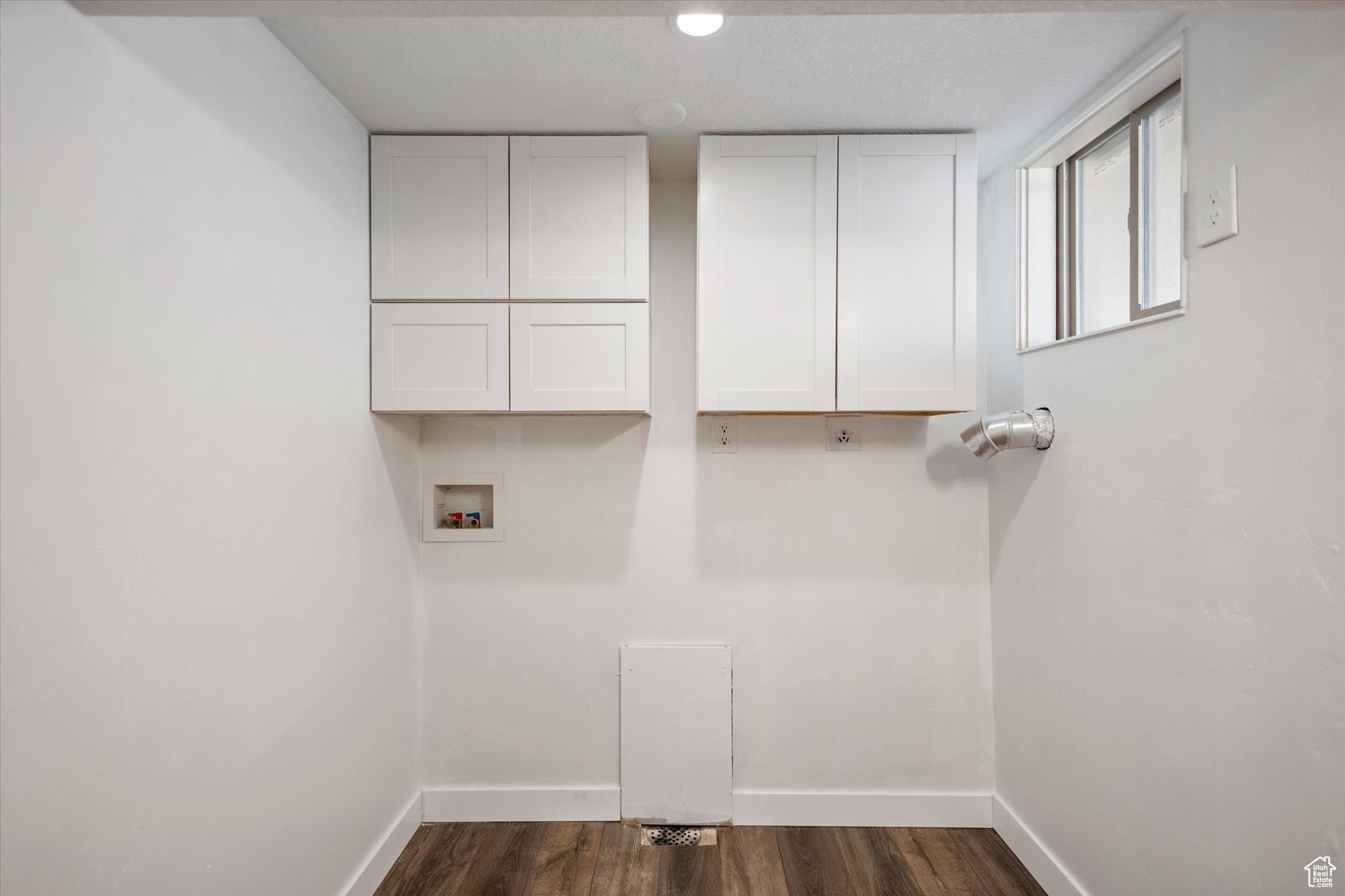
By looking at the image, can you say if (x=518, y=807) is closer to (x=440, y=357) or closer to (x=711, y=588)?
(x=711, y=588)

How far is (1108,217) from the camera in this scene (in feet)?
6.33

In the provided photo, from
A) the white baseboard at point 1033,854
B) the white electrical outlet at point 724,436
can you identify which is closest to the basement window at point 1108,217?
the white electrical outlet at point 724,436

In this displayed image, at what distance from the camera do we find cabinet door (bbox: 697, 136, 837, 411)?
2078 millimetres

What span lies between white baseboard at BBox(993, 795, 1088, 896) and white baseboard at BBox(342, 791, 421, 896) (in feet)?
6.79

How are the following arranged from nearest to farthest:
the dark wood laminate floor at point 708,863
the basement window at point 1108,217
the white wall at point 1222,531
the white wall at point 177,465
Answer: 1. the white wall at point 177,465
2. the white wall at point 1222,531
3. the basement window at point 1108,217
4. the dark wood laminate floor at point 708,863

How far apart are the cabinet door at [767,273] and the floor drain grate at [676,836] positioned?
1.52m

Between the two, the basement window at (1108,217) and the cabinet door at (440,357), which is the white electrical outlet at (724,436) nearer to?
the cabinet door at (440,357)

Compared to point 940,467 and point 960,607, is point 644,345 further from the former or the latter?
point 960,607

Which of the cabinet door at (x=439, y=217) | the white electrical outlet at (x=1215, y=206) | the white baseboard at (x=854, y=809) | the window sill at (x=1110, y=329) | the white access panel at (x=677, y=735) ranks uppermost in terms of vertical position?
the cabinet door at (x=439, y=217)

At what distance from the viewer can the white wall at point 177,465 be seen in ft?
3.28

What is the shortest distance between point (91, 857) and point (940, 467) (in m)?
2.47

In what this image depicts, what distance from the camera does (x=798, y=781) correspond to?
243 cm

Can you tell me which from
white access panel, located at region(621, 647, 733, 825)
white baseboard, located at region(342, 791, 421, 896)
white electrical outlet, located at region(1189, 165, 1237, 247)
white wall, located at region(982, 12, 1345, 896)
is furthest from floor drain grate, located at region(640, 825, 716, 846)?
white electrical outlet, located at region(1189, 165, 1237, 247)

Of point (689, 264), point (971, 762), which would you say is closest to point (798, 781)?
point (971, 762)
